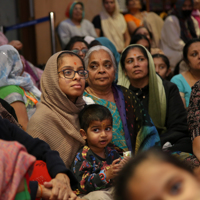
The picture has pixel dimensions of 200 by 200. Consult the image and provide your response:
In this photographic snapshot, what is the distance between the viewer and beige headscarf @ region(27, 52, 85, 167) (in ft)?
7.36

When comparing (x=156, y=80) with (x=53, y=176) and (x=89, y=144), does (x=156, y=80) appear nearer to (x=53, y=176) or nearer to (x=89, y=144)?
(x=89, y=144)

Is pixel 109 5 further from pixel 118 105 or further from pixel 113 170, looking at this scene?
pixel 113 170

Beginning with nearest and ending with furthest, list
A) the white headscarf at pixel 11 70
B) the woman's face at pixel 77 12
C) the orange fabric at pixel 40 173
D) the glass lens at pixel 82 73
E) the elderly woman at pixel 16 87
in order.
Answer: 1. the orange fabric at pixel 40 173
2. the glass lens at pixel 82 73
3. the elderly woman at pixel 16 87
4. the white headscarf at pixel 11 70
5. the woman's face at pixel 77 12

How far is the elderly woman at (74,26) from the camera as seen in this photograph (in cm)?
564

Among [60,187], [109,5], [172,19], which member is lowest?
[60,187]

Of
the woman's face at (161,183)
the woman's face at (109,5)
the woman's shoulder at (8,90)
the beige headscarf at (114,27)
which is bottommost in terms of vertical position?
the woman's shoulder at (8,90)

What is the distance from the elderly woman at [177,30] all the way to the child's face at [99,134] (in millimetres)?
3863

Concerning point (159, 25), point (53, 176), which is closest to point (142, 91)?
point (53, 176)

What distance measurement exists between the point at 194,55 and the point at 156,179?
3.29m

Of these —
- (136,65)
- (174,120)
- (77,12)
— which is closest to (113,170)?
(174,120)

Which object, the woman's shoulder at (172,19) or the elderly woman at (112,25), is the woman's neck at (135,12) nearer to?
the elderly woman at (112,25)

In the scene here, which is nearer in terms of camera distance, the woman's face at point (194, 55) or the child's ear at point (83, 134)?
the child's ear at point (83, 134)

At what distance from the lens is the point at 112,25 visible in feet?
20.1

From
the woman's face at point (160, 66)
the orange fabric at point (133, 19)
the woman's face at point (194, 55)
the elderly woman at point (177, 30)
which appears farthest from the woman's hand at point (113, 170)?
the orange fabric at point (133, 19)
